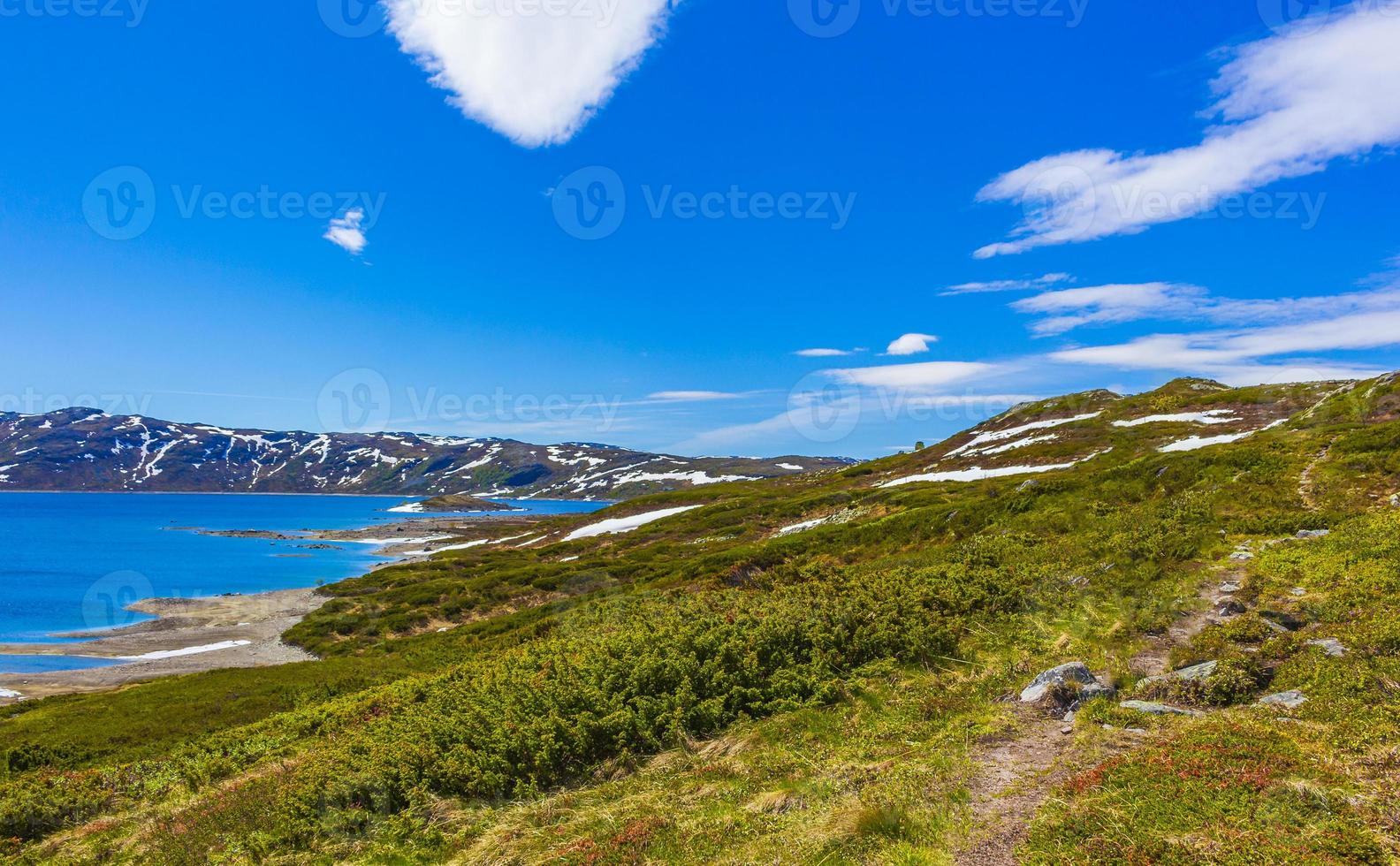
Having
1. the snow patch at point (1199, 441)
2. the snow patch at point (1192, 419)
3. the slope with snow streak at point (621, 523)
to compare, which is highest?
the snow patch at point (1192, 419)

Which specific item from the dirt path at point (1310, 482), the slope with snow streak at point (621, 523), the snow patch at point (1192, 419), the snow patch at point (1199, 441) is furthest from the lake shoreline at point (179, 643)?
the snow patch at point (1192, 419)

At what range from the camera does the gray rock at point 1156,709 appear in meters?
9.34

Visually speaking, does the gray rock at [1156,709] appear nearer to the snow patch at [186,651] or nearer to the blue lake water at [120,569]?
the snow patch at [186,651]

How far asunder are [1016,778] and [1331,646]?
6.74 metres

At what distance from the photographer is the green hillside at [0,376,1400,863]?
7051mm

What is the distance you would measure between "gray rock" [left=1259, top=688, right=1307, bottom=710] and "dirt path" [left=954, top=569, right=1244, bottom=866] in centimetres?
190

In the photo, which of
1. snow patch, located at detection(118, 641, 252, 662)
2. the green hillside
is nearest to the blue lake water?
snow patch, located at detection(118, 641, 252, 662)

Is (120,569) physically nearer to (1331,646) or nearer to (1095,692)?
(1095,692)

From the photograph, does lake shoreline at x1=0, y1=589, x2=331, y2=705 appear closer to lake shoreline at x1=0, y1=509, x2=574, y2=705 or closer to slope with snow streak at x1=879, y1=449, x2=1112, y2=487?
lake shoreline at x1=0, y1=509, x2=574, y2=705

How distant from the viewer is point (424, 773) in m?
11.3

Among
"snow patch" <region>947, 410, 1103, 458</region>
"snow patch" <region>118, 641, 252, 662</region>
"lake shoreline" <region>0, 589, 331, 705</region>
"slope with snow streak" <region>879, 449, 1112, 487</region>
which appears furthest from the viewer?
"snow patch" <region>947, 410, 1103, 458</region>

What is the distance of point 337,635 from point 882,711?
5218 cm

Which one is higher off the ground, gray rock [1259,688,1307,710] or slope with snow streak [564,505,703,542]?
gray rock [1259,688,1307,710]

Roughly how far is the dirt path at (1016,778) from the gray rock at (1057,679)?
0.36m
